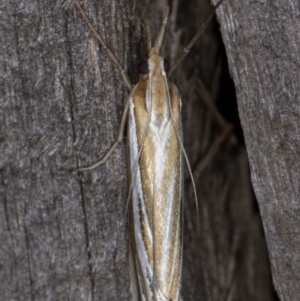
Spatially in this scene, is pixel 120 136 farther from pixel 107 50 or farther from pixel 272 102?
pixel 272 102

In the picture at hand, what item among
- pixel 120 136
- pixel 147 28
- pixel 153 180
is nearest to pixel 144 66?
pixel 147 28

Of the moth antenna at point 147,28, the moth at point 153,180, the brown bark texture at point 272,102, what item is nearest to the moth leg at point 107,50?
the moth at point 153,180

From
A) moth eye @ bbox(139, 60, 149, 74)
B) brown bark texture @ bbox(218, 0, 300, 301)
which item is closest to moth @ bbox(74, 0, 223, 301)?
moth eye @ bbox(139, 60, 149, 74)

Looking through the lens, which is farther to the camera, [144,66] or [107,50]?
[144,66]

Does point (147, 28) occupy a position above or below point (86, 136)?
above

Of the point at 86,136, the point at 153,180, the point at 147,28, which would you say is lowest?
the point at 153,180

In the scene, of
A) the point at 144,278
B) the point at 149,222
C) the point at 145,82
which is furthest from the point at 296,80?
the point at 144,278

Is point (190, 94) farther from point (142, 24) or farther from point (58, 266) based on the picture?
point (58, 266)

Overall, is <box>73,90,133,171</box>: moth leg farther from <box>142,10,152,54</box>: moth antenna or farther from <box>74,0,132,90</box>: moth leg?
<box>142,10,152,54</box>: moth antenna
